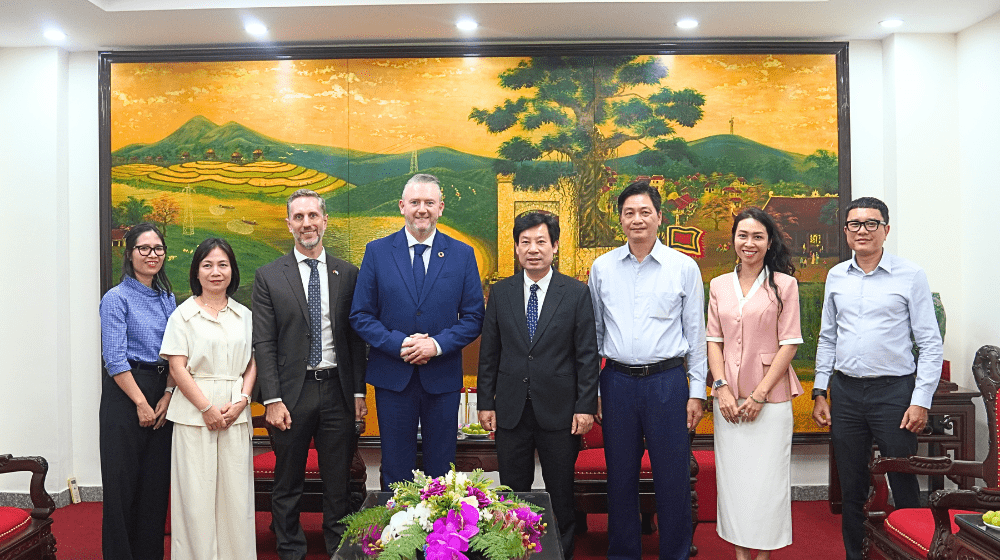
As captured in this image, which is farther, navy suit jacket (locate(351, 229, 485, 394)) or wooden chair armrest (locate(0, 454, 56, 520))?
navy suit jacket (locate(351, 229, 485, 394))

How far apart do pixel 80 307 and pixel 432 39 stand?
3270 millimetres

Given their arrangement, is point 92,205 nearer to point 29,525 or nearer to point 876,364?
point 29,525

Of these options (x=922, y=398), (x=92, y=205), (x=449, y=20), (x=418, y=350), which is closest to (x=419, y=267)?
(x=418, y=350)

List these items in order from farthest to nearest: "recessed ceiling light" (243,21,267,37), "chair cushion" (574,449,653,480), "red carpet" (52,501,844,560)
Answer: "recessed ceiling light" (243,21,267,37)
"red carpet" (52,501,844,560)
"chair cushion" (574,449,653,480)

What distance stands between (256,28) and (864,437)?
4.51 metres

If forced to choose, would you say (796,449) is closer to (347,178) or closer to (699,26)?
(699,26)

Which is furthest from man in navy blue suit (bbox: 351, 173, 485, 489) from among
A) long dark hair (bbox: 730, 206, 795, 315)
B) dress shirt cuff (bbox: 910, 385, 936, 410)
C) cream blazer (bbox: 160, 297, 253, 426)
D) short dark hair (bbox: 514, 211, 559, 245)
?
dress shirt cuff (bbox: 910, 385, 936, 410)

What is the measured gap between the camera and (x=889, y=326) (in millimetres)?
3617

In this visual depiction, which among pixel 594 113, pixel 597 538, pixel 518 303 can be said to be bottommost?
pixel 597 538

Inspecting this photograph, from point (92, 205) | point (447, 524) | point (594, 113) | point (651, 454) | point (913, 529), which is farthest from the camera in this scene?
point (92, 205)

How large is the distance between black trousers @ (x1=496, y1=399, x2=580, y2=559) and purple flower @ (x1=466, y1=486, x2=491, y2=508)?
4.08 ft

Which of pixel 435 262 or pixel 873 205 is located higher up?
pixel 873 205

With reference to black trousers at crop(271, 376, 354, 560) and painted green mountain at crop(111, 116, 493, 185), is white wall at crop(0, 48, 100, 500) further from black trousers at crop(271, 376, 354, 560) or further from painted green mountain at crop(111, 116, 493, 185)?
black trousers at crop(271, 376, 354, 560)

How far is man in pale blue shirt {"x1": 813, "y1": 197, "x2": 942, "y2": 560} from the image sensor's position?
3.56 m
